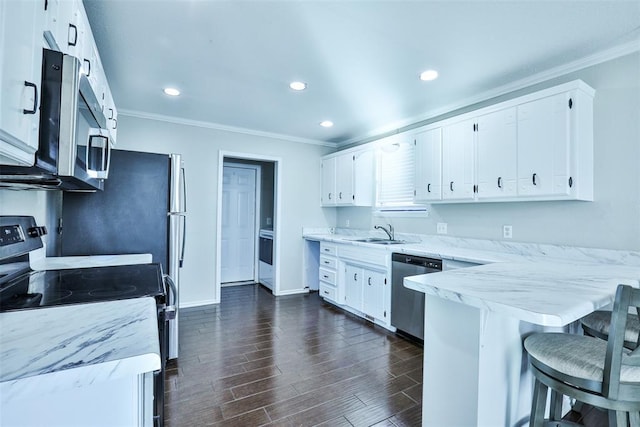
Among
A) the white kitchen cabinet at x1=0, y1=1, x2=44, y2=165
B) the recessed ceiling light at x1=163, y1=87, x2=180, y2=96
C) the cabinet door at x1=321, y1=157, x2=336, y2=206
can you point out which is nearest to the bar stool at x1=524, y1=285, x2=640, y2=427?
the white kitchen cabinet at x1=0, y1=1, x2=44, y2=165

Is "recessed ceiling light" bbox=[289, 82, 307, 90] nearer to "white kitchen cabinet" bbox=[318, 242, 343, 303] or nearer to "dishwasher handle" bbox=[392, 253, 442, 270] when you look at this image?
"dishwasher handle" bbox=[392, 253, 442, 270]

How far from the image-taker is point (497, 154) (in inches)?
102

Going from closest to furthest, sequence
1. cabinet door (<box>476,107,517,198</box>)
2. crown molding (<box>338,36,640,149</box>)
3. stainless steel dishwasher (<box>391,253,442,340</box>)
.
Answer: crown molding (<box>338,36,640,149</box>), cabinet door (<box>476,107,517,198</box>), stainless steel dishwasher (<box>391,253,442,340</box>)

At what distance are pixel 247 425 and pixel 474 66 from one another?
3021mm

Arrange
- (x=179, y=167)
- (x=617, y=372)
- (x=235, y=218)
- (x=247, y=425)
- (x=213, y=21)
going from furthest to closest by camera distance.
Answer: (x=235, y=218) < (x=179, y=167) < (x=213, y=21) < (x=247, y=425) < (x=617, y=372)

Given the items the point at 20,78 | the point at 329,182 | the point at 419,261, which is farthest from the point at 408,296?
the point at 20,78

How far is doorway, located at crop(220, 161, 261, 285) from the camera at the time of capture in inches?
211

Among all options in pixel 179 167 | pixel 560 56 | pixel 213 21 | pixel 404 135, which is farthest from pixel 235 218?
pixel 560 56

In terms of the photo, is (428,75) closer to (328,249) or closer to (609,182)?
(609,182)

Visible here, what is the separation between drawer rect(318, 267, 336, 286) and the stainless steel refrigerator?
204cm

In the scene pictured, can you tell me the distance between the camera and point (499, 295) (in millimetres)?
1178

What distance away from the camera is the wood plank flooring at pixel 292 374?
73.5 inches

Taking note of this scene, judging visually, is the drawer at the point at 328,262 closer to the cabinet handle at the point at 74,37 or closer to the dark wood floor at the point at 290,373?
the dark wood floor at the point at 290,373

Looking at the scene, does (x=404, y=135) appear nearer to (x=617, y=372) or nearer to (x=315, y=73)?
(x=315, y=73)
